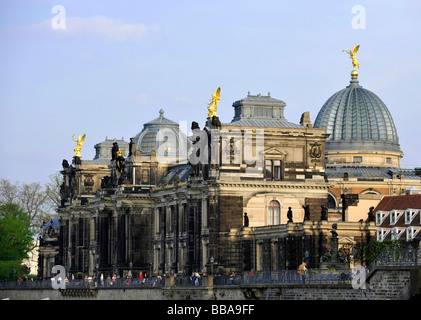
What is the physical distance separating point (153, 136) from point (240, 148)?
32.5m

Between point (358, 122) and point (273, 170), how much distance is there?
103 feet

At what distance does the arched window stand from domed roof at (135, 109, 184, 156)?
2995 centimetres

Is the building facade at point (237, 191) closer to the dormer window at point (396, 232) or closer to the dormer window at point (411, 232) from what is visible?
the dormer window at point (396, 232)

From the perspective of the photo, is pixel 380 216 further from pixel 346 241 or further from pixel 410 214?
pixel 346 241

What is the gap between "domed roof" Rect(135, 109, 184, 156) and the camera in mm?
153625

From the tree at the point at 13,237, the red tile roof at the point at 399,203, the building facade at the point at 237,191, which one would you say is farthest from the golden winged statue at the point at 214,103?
the tree at the point at 13,237

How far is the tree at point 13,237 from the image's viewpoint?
17075 centimetres

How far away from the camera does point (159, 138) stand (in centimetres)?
15412

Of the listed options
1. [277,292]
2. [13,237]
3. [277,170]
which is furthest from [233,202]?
[13,237]

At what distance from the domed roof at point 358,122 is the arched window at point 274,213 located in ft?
98.5

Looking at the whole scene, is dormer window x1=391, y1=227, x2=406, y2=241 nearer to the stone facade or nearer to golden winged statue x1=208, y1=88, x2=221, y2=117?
the stone facade

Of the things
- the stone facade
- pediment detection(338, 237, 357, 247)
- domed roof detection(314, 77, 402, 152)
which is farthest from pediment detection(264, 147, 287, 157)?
domed roof detection(314, 77, 402, 152)
